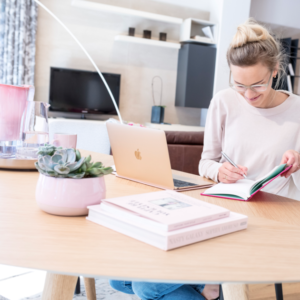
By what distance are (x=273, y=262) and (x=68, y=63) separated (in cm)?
533

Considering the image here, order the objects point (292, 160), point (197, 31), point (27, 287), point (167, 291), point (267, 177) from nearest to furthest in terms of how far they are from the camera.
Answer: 1. point (167, 291)
2. point (267, 177)
3. point (292, 160)
4. point (27, 287)
5. point (197, 31)

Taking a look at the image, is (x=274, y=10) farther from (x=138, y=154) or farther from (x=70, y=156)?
(x=70, y=156)

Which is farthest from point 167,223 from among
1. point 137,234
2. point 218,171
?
point 218,171

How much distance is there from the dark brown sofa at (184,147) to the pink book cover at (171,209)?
6.93 ft

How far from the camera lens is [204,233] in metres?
0.67

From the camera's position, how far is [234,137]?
161 centimetres

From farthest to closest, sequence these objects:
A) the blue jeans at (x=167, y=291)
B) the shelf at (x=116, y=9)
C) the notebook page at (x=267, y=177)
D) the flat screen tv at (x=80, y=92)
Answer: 1. the flat screen tv at (x=80, y=92)
2. the shelf at (x=116, y=9)
3. the notebook page at (x=267, y=177)
4. the blue jeans at (x=167, y=291)

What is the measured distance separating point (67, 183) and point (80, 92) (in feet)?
16.0

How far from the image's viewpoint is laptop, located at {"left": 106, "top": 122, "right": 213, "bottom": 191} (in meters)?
1.05

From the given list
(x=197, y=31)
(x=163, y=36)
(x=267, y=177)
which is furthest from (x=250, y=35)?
(x=197, y=31)

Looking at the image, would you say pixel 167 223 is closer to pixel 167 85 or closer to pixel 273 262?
pixel 273 262

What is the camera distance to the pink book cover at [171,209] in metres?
0.65

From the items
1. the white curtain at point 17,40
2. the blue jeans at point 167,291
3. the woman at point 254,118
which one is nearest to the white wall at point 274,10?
the white curtain at point 17,40

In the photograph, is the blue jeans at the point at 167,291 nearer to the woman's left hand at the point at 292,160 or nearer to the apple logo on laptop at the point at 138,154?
the apple logo on laptop at the point at 138,154
